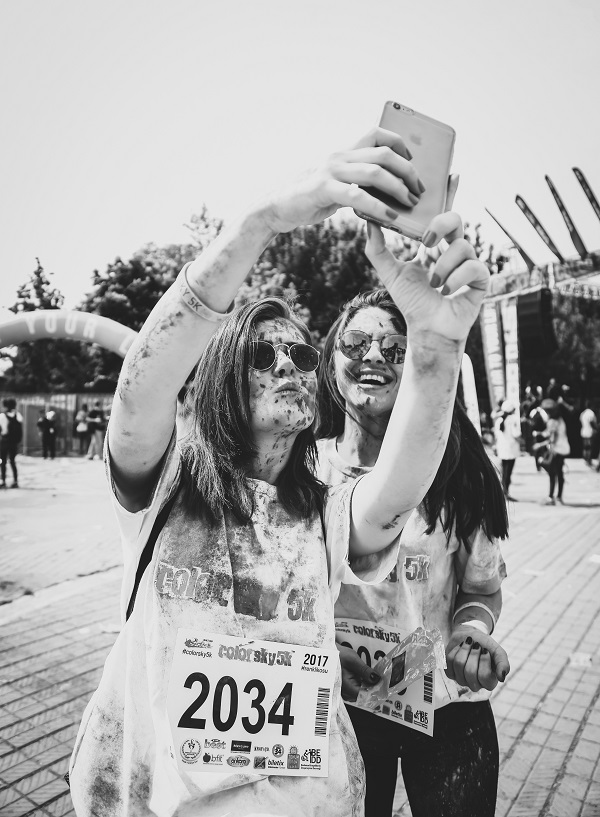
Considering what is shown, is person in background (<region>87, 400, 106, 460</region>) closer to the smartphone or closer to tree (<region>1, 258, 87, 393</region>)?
tree (<region>1, 258, 87, 393</region>)

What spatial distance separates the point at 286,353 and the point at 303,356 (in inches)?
1.9

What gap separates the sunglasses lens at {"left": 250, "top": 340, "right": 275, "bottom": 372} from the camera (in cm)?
159

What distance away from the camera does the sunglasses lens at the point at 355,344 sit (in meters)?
2.02

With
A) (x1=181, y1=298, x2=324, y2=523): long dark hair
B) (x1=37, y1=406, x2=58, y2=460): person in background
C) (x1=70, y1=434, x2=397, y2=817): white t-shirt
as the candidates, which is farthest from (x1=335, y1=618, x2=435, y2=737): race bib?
(x1=37, y1=406, x2=58, y2=460): person in background

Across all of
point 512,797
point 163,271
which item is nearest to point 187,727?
point 512,797

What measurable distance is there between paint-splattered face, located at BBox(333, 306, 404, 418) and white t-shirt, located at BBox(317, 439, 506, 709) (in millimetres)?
212

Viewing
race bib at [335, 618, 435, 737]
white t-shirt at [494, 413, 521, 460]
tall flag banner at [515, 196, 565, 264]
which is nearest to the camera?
race bib at [335, 618, 435, 737]

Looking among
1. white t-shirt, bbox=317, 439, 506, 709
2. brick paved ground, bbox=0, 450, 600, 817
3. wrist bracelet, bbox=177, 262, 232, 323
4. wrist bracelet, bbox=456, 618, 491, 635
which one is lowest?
brick paved ground, bbox=0, 450, 600, 817

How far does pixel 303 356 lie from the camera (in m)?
1.64

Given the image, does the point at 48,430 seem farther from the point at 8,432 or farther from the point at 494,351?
the point at 494,351

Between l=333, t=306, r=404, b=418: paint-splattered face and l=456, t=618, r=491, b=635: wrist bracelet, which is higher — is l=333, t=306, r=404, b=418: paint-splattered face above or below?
above

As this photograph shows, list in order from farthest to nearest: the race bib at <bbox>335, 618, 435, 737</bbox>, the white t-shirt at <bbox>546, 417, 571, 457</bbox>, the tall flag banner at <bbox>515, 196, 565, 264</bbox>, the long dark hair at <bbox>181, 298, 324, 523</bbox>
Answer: the tall flag banner at <bbox>515, 196, 565, 264</bbox>, the white t-shirt at <bbox>546, 417, 571, 457</bbox>, the race bib at <bbox>335, 618, 435, 737</bbox>, the long dark hair at <bbox>181, 298, 324, 523</bbox>

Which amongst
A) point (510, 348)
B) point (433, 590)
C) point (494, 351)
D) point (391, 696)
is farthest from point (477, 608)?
point (494, 351)

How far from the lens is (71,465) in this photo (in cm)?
1792
